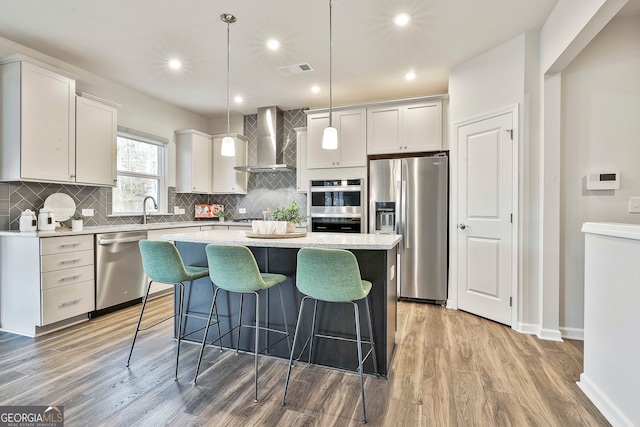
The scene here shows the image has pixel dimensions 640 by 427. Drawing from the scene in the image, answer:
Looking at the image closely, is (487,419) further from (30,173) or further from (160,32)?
(30,173)

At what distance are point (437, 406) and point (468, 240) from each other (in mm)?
2043

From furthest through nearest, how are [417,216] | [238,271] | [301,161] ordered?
[301,161] → [417,216] → [238,271]

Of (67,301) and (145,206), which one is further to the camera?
(145,206)

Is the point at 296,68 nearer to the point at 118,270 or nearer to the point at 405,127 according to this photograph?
the point at 405,127

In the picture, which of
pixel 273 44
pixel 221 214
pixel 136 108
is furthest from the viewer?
pixel 221 214

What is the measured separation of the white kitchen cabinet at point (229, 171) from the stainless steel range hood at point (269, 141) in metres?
0.22

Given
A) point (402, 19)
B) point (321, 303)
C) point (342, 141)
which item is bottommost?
point (321, 303)

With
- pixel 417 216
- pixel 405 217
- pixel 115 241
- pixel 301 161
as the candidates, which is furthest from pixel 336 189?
pixel 115 241

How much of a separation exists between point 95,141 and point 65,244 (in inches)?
48.2

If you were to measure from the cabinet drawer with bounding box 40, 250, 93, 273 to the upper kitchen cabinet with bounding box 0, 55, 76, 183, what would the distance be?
0.76 meters

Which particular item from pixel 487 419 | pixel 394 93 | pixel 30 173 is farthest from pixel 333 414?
pixel 394 93

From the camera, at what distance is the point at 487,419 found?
1702 mm

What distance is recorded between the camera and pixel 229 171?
521cm

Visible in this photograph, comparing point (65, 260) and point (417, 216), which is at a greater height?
point (417, 216)
